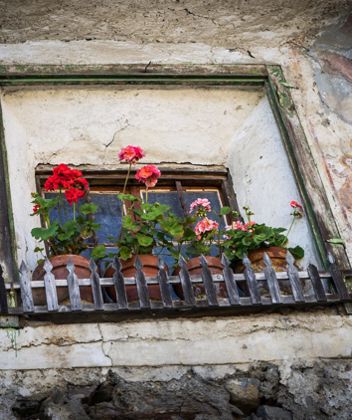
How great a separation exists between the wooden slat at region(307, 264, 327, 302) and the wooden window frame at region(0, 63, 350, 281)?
0.19 metres

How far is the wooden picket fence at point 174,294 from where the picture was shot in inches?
233

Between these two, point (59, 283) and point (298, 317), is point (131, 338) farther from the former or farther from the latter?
point (298, 317)

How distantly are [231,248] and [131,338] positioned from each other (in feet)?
2.50

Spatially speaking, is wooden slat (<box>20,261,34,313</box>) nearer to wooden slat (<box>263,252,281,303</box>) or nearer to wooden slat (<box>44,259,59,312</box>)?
wooden slat (<box>44,259,59,312</box>)

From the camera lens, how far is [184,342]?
6004 millimetres

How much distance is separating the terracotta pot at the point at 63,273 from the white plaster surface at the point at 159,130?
2.65ft

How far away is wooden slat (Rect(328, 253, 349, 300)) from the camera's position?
627cm

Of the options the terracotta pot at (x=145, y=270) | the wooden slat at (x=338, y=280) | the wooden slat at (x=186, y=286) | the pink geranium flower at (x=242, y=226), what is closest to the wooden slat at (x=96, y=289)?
the terracotta pot at (x=145, y=270)

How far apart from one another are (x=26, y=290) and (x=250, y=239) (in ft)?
3.55

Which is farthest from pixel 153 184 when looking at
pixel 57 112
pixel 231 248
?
pixel 57 112

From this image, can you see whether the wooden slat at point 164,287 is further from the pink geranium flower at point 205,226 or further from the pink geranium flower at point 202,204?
the pink geranium flower at point 202,204

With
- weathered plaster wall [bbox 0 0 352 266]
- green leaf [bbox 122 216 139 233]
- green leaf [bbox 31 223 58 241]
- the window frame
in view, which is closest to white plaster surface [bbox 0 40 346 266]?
weathered plaster wall [bbox 0 0 352 266]

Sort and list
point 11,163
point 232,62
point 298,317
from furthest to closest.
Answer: point 232,62, point 11,163, point 298,317

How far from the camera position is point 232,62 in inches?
289
